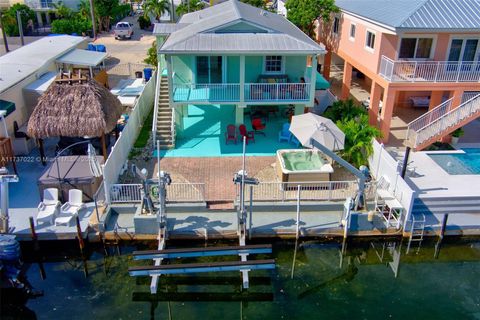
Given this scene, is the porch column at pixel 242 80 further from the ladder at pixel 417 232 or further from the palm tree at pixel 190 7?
the palm tree at pixel 190 7

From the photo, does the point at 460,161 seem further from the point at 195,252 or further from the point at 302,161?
the point at 195,252

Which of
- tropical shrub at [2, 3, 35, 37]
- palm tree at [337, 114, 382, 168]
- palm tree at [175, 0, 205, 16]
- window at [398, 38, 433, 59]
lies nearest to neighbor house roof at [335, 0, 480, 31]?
window at [398, 38, 433, 59]

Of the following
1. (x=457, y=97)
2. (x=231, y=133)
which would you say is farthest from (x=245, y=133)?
(x=457, y=97)

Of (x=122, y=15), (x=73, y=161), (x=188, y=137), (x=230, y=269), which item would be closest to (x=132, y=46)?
(x=122, y=15)

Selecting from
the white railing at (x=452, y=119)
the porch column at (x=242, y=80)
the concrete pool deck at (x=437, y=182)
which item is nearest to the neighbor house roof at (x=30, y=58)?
the porch column at (x=242, y=80)

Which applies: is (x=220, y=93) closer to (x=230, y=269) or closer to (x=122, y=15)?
(x=230, y=269)

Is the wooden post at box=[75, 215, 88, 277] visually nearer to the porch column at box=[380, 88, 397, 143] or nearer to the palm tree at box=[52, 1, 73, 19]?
the porch column at box=[380, 88, 397, 143]
